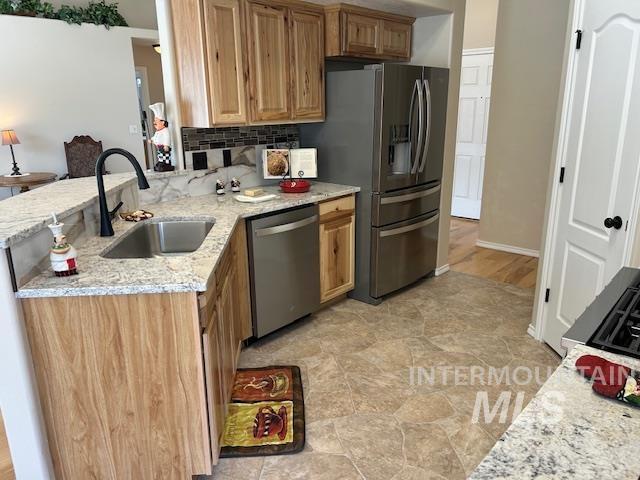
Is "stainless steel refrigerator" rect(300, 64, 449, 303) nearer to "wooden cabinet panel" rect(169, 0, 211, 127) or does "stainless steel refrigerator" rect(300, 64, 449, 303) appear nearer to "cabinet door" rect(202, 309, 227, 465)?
"wooden cabinet panel" rect(169, 0, 211, 127)

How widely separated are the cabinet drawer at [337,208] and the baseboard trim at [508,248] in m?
2.44

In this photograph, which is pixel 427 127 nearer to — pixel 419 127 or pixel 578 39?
pixel 419 127

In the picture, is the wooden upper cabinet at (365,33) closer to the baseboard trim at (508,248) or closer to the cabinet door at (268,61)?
the cabinet door at (268,61)

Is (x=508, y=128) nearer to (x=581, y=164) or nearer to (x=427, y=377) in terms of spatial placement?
(x=581, y=164)

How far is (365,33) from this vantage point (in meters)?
3.55

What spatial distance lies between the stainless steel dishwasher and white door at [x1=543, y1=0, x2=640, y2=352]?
1.59 metres

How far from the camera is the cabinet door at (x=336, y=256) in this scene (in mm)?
3424

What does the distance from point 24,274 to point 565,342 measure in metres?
1.72

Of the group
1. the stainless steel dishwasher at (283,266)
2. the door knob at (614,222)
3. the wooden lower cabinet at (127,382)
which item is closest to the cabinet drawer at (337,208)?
the stainless steel dishwasher at (283,266)

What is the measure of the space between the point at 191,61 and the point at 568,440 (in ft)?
9.03

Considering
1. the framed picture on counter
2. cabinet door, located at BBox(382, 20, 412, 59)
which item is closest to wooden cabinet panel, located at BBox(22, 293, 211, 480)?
the framed picture on counter

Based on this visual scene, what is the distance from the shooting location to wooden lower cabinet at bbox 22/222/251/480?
5.46ft

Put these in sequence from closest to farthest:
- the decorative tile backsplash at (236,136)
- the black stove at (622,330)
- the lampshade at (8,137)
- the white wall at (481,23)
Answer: the black stove at (622,330) → the decorative tile backsplash at (236,136) → the lampshade at (8,137) → the white wall at (481,23)

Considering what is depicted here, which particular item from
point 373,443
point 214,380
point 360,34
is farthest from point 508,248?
point 214,380
